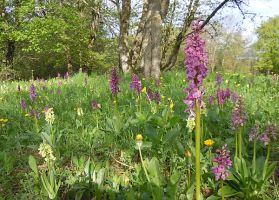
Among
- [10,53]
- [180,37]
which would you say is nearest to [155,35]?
Result: [180,37]

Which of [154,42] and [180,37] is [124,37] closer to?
[180,37]

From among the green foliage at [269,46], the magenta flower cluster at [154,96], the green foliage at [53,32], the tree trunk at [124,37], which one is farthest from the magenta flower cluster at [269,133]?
the green foliage at [269,46]

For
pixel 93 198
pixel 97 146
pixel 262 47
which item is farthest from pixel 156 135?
pixel 262 47

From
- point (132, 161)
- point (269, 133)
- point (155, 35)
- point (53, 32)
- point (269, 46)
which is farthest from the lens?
point (269, 46)

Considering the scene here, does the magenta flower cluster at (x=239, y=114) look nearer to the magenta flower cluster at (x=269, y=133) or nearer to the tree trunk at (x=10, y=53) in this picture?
the magenta flower cluster at (x=269, y=133)

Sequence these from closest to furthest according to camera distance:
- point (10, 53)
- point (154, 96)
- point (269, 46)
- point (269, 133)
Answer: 1. point (269, 133)
2. point (154, 96)
3. point (10, 53)
4. point (269, 46)

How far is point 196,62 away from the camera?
1.71 m

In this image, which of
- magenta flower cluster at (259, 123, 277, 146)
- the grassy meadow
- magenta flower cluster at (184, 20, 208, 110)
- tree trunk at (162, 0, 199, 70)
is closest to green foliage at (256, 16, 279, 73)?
tree trunk at (162, 0, 199, 70)

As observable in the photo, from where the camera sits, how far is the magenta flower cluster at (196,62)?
170 centimetres

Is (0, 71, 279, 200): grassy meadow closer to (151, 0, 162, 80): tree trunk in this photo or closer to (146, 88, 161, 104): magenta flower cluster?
(146, 88, 161, 104): magenta flower cluster

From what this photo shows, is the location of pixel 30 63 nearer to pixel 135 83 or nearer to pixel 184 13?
pixel 184 13

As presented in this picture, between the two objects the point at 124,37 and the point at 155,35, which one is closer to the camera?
the point at 155,35

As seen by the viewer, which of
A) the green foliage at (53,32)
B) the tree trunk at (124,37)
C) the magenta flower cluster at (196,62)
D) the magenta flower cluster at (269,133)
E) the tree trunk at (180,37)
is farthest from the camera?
the green foliage at (53,32)

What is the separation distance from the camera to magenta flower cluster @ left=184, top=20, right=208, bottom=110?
1.70m
